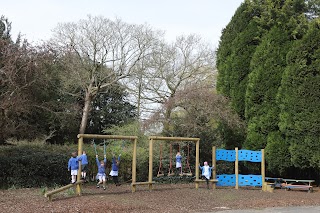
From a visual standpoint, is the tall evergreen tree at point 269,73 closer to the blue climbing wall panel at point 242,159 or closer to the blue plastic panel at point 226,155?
the blue climbing wall panel at point 242,159

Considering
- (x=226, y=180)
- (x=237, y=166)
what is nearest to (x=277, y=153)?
(x=237, y=166)

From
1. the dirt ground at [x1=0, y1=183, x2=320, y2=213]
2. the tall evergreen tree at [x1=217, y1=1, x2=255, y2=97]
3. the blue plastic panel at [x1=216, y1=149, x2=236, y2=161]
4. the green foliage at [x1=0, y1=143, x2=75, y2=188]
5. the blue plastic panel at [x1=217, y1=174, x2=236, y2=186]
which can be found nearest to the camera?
the dirt ground at [x1=0, y1=183, x2=320, y2=213]

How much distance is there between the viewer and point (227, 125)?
826 inches

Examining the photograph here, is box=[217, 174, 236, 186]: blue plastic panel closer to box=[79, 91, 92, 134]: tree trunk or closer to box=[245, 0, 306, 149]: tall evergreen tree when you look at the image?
box=[245, 0, 306, 149]: tall evergreen tree

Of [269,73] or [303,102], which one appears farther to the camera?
[269,73]

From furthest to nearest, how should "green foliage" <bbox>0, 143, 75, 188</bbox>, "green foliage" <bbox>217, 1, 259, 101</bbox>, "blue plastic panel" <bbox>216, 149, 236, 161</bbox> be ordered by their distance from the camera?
"green foliage" <bbox>217, 1, 259, 101</bbox> → "blue plastic panel" <bbox>216, 149, 236, 161</bbox> → "green foliage" <bbox>0, 143, 75, 188</bbox>

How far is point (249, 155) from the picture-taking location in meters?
18.4

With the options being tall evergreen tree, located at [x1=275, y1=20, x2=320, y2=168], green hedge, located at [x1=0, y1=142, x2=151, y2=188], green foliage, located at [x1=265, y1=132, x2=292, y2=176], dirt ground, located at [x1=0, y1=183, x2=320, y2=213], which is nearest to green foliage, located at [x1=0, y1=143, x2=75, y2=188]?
green hedge, located at [x1=0, y1=142, x2=151, y2=188]

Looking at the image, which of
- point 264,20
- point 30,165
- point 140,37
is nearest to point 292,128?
point 264,20

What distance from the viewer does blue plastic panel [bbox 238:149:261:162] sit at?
720 inches

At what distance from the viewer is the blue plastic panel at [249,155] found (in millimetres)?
18297

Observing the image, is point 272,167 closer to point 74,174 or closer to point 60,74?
point 74,174

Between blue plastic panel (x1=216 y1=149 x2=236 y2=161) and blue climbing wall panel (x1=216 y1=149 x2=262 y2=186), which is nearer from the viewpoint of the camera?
blue climbing wall panel (x1=216 y1=149 x2=262 y2=186)

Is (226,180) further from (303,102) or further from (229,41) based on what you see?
(229,41)
